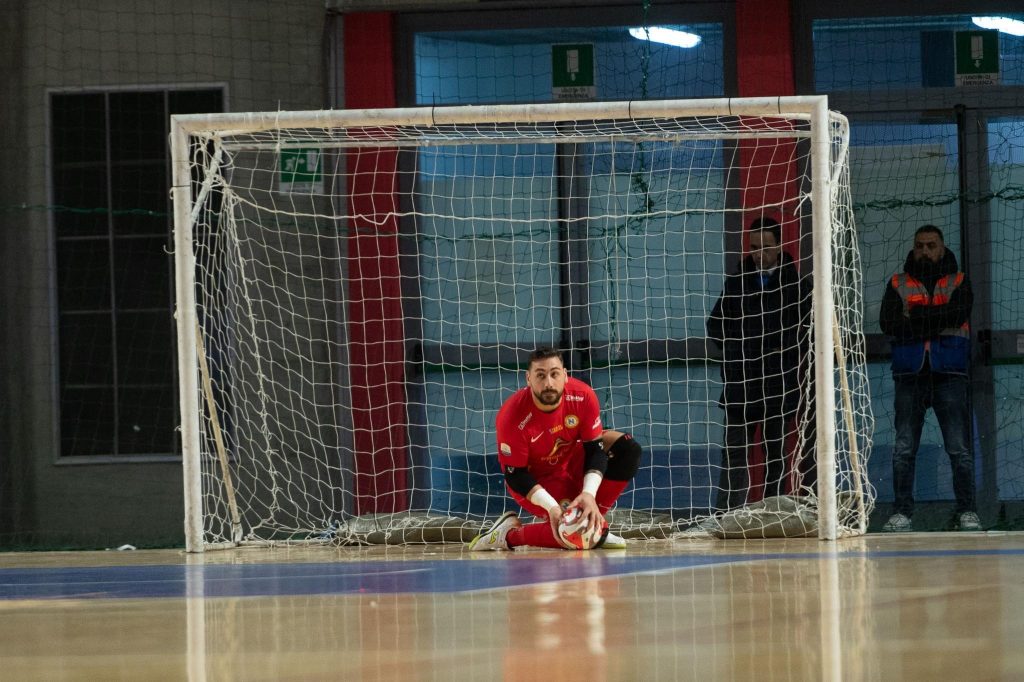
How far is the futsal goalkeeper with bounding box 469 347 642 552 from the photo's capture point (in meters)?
6.25

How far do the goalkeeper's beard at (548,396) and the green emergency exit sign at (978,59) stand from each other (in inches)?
157

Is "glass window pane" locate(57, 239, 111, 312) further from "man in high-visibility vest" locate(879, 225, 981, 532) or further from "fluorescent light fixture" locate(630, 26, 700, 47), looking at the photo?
"man in high-visibility vest" locate(879, 225, 981, 532)

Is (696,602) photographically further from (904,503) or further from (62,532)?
(62,532)

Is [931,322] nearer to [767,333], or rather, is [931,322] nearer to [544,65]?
[767,333]

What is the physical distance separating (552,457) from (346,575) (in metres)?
1.63

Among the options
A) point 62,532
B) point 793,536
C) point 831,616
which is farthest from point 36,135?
point 831,616

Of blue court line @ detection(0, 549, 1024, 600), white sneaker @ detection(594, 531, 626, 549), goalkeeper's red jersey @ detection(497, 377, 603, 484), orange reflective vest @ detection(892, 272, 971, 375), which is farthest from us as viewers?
Result: orange reflective vest @ detection(892, 272, 971, 375)

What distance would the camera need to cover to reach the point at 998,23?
8656 millimetres

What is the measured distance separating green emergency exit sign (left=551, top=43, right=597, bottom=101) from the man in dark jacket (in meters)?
1.72

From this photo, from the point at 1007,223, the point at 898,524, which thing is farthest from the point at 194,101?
the point at 1007,223

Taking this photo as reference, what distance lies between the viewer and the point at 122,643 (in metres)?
3.25

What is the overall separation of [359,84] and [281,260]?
1.27 meters

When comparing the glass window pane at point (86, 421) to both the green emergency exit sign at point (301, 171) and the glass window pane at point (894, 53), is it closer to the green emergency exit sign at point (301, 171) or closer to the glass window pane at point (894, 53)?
the green emergency exit sign at point (301, 171)

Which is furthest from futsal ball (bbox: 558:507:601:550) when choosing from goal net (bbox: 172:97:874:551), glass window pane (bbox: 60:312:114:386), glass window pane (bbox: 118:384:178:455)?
glass window pane (bbox: 60:312:114:386)
